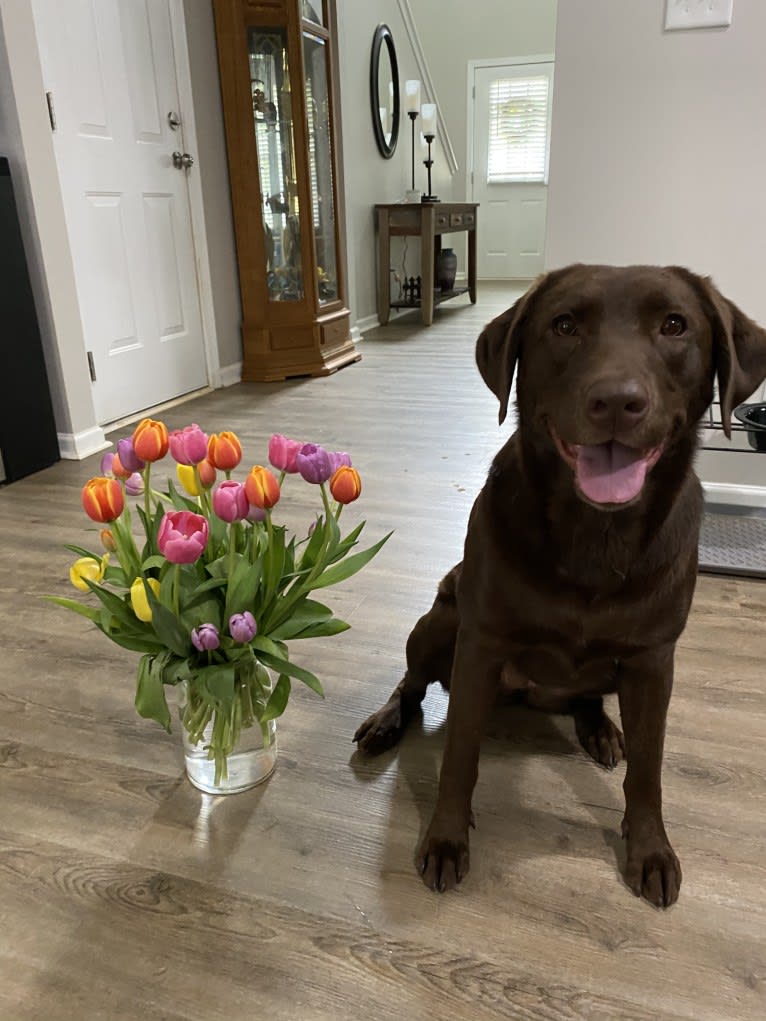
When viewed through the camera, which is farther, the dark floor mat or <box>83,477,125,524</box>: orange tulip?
the dark floor mat

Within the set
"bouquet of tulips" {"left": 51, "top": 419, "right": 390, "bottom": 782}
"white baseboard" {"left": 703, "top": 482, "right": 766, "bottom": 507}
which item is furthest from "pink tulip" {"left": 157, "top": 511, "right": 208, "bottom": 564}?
"white baseboard" {"left": 703, "top": 482, "right": 766, "bottom": 507}

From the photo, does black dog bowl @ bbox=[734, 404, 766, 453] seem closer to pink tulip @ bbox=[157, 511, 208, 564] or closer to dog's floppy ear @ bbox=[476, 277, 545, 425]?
dog's floppy ear @ bbox=[476, 277, 545, 425]

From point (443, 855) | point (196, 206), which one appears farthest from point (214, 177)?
point (443, 855)

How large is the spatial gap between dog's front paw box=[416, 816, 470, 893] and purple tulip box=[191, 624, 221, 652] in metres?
0.42

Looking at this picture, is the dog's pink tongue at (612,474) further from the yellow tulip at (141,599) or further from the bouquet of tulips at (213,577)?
the yellow tulip at (141,599)

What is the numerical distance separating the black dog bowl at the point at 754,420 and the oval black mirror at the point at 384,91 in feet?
14.7

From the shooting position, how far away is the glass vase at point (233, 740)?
45.0 inches

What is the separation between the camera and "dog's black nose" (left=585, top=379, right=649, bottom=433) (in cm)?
81

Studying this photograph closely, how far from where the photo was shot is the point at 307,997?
92 cm

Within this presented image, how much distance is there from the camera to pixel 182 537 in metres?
0.90

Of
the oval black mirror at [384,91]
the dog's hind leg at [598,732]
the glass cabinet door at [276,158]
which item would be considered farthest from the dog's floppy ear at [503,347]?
the oval black mirror at [384,91]

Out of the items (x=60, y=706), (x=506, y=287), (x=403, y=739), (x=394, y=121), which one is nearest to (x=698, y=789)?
(x=403, y=739)

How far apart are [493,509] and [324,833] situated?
56 centimetres

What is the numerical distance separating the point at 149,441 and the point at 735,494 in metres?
1.89
